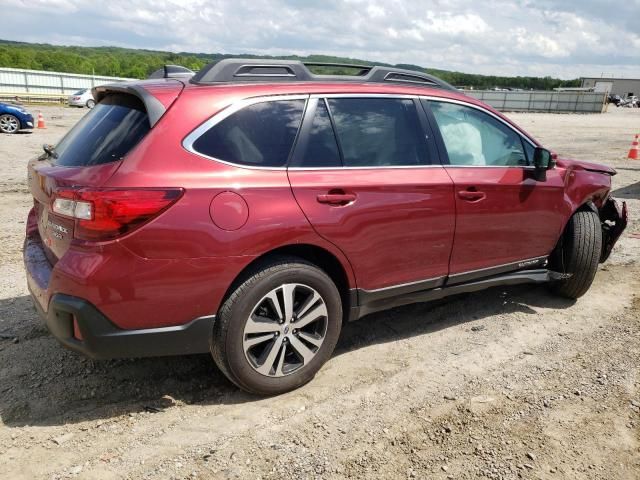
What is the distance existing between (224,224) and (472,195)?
1861 millimetres

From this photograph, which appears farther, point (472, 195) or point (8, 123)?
point (8, 123)

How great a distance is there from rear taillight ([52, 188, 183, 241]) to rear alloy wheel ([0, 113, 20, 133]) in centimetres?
1677

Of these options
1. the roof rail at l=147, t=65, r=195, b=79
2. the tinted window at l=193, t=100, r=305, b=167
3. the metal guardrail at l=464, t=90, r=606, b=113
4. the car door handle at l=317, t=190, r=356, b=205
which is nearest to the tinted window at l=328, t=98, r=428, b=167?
the car door handle at l=317, t=190, r=356, b=205

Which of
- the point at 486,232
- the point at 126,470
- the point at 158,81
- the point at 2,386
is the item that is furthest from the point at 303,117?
the point at 2,386

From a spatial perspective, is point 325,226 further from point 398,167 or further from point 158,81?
point 158,81

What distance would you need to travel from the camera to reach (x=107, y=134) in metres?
2.97

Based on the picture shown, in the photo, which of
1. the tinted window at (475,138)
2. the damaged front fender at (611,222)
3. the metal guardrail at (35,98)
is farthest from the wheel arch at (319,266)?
the metal guardrail at (35,98)

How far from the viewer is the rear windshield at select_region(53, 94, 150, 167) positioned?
9.29 feet

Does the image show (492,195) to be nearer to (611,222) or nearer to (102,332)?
(611,222)

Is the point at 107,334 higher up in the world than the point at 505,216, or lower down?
lower down

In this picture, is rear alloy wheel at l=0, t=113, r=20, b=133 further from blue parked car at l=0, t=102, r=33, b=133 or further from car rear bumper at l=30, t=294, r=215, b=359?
car rear bumper at l=30, t=294, r=215, b=359

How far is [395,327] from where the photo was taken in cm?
425

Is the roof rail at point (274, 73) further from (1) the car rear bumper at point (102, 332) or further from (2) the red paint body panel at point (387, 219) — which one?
(1) the car rear bumper at point (102, 332)

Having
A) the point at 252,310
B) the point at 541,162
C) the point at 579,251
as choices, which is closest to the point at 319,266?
the point at 252,310
